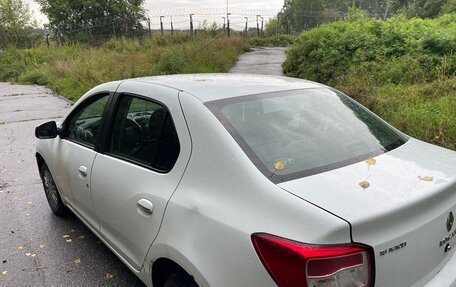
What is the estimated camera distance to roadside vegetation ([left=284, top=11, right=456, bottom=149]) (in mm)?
5703

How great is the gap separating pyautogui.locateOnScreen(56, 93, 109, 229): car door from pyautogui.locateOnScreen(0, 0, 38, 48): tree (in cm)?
2891

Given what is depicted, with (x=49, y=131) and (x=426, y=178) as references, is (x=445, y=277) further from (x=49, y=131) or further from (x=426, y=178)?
(x=49, y=131)

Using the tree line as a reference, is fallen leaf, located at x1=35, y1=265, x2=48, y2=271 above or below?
below

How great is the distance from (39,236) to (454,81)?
7091 mm

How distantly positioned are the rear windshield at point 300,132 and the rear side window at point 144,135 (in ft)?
1.14

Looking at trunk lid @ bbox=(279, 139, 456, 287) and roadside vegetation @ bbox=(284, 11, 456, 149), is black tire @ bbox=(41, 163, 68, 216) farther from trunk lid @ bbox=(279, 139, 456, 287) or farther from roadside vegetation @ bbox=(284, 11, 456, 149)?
roadside vegetation @ bbox=(284, 11, 456, 149)

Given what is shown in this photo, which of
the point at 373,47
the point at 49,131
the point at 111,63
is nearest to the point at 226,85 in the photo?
the point at 49,131

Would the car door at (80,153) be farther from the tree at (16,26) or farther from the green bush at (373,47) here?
the tree at (16,26)

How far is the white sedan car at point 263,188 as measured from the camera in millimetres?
1575

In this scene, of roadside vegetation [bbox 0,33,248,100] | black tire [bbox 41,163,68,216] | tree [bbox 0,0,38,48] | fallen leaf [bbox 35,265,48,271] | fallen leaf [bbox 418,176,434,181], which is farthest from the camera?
tree [bbox 0,0,38,48]

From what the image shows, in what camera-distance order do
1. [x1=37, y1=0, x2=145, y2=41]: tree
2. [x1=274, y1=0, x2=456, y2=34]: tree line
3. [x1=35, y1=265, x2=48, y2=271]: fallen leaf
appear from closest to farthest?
[x1=35, y1=265, x2=48, y2=271]: fallen leaf
[x1=274, y1=0, x2=456, y2=34]: tree line
[x1=37, y1=0, x2=145, y2=41]: tree

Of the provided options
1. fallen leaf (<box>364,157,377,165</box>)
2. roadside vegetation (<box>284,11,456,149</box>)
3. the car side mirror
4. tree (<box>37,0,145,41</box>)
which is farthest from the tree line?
fallen leaf (<box>364,157,377,165</box>)

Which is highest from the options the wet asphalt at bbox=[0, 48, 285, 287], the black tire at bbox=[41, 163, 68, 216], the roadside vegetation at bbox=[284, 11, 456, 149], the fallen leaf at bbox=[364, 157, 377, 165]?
the fallen leaf at bbox=[364, 157, 377, 165]

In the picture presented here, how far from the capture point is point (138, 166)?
254cm
